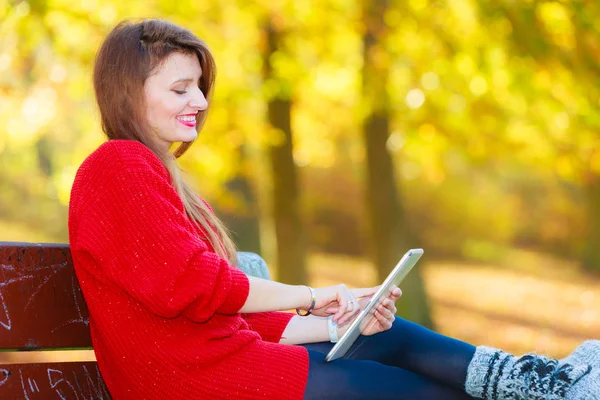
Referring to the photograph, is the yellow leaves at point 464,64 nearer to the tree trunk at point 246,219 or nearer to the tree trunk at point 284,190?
the tree trunk at point 284,190

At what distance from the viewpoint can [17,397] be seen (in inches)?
107

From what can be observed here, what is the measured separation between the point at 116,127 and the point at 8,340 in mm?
739

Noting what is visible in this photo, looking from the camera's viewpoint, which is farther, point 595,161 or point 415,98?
A: point 415,98

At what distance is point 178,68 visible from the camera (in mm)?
2848

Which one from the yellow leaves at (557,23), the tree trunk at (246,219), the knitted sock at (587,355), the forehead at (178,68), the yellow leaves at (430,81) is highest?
the yellow leaves at (557,23)

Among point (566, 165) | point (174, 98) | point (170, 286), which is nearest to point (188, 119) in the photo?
point (174, 98)

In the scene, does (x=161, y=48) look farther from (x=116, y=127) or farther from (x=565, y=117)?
(x=565, y=117)

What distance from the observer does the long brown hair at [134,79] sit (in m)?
2.79

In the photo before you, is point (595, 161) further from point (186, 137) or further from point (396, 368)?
point (186, 137)

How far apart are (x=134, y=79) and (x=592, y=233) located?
15375 mm

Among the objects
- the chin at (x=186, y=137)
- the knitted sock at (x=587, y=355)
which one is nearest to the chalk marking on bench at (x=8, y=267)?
the chin at (x=186, y=137)

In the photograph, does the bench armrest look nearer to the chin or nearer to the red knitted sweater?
the chin

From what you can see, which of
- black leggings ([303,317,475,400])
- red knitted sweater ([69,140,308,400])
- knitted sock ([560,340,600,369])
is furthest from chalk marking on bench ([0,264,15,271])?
knitted sock ([560,340,600,369])

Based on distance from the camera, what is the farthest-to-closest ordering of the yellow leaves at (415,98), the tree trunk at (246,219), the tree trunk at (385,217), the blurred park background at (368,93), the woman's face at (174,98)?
the tree trunk at (246,219) < the tree trunk at (385,217) < the yellow leaves at (415,98) < the blurred park background at (368,93) < the woman's face at (174,98)
